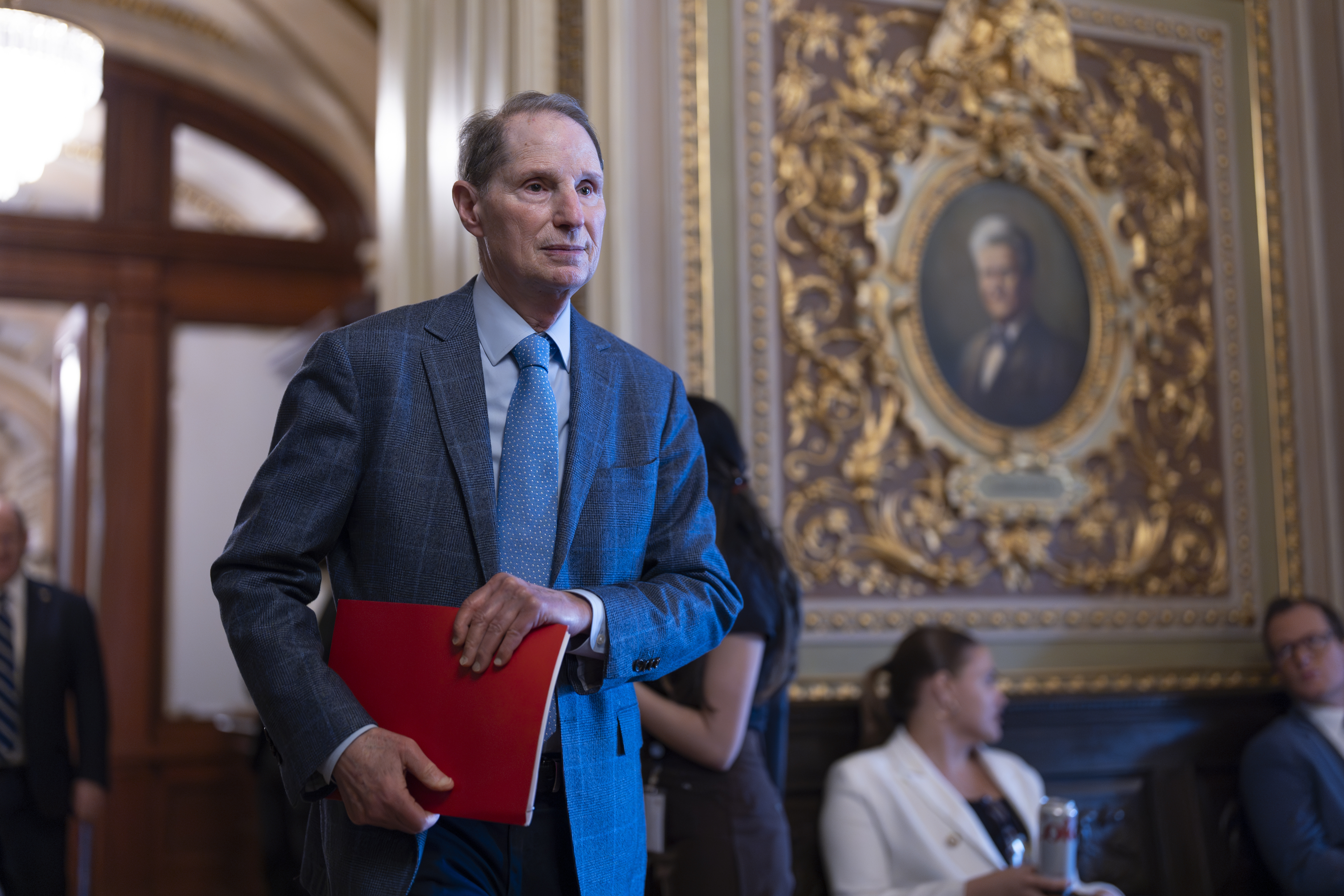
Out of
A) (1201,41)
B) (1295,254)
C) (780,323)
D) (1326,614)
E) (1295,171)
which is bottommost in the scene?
(1326,614)

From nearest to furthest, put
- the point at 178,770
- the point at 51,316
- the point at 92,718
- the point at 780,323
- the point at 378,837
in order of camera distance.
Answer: the point at 378,837
the point at 780,323
the point at 92,718
the point at 178,770
the point at 51,316

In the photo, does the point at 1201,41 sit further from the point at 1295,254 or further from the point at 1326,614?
the point at 1326,614

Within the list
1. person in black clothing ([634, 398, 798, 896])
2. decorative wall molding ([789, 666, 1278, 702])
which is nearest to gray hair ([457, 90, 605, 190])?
person in black clothing ([634, 398, 798, 896])

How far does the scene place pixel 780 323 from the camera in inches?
161

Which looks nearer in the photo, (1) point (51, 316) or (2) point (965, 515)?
(2) point (965, 515)

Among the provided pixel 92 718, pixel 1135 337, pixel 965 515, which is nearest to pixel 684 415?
pixel 965 515

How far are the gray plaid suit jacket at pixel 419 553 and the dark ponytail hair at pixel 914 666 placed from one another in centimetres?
192

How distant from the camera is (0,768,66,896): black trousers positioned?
163 inches

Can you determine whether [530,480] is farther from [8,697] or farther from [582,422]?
[8,697]

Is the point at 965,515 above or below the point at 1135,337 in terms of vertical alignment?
below

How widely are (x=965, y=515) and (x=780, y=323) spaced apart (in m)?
0.88

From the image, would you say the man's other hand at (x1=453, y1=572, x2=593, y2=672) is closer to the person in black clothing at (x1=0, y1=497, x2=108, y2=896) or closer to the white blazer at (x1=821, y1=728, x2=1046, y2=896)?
the white blazer at (x1=821, y1=728, x2=1046, y2=896)

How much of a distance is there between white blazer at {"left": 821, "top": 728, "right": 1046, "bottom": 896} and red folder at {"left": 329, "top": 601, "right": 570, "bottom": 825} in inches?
79.6

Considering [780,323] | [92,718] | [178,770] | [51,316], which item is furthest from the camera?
[51,316]
